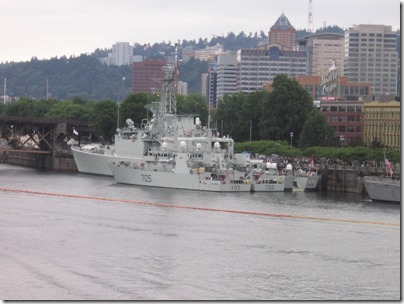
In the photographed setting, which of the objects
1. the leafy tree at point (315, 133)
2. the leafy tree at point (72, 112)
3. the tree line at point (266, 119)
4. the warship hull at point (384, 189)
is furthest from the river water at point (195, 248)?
the leafy tree at point (72, 112)

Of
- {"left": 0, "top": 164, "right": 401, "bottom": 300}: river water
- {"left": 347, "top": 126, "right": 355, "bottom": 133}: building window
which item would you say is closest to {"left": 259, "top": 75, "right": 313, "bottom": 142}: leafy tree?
{"left": 347, "top": 126, "right": 355, "bottom": 133}: building window

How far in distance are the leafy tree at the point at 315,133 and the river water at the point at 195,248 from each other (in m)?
44.7

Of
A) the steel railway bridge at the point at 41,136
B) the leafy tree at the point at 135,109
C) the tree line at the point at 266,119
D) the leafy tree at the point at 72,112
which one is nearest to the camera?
the tree line at the point at 266,119

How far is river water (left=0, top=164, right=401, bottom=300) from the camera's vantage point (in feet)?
159

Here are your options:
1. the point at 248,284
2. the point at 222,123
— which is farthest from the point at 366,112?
the point at 248,284

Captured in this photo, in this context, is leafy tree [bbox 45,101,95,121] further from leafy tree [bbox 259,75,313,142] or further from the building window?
the building window

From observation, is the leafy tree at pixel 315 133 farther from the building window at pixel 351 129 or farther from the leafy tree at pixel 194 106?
the leafy tree at pixel 194 106

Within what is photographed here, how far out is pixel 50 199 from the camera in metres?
84.4

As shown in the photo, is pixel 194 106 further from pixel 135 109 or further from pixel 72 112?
pixel 135 109

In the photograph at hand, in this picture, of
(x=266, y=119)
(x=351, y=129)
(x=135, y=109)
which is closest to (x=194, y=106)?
(x=351, y=129)

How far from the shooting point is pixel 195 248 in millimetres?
58938

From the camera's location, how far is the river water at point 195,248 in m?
48.4

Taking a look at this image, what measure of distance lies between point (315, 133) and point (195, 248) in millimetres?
75973

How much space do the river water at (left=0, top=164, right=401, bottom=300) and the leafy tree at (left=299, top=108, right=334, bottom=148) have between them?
4475 centimetres
